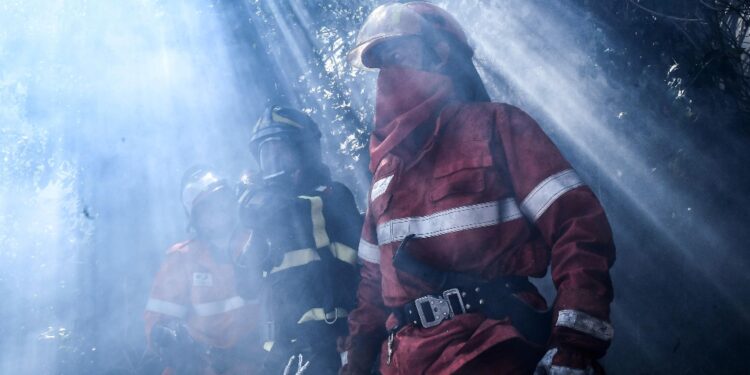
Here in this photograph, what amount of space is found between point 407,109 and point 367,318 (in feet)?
3.90

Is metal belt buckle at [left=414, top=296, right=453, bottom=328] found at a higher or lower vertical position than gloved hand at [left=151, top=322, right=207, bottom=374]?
higher

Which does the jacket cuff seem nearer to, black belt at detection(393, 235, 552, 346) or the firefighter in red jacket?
the firefighter in red jacket

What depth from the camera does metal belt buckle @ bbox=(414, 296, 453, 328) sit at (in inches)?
85.0

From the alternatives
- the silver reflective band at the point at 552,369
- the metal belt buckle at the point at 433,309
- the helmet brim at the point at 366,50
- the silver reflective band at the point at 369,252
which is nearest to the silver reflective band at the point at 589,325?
the silver reflective band at the point at 552,369

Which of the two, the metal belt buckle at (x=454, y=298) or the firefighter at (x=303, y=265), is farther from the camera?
the firefighter at (x=303, y=265)

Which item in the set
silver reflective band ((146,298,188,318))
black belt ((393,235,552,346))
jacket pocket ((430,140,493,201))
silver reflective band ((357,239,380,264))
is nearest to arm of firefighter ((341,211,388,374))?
silver reflective band ((357,239,380,264))

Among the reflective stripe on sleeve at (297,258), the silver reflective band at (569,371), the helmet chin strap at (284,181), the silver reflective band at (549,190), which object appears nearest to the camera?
the silver reflective band at (569,371)

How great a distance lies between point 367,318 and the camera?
276cm

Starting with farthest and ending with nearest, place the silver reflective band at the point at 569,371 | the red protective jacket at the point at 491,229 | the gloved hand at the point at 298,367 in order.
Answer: the gloved hand at the point at 298,367, the red protective jacket at the point at 491,229, the silver reflective band at the point at 569,371

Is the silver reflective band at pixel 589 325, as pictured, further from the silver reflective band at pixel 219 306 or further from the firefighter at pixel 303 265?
the silver reflective band at pixel 219 306

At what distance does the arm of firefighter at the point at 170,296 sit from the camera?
17.3 feet

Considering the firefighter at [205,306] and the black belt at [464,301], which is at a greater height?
the black belt at [464,301]

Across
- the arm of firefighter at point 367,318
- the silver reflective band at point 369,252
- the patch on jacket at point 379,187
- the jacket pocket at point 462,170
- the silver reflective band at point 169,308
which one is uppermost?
the jacket pocket at point 462,170

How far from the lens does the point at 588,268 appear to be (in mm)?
1797
